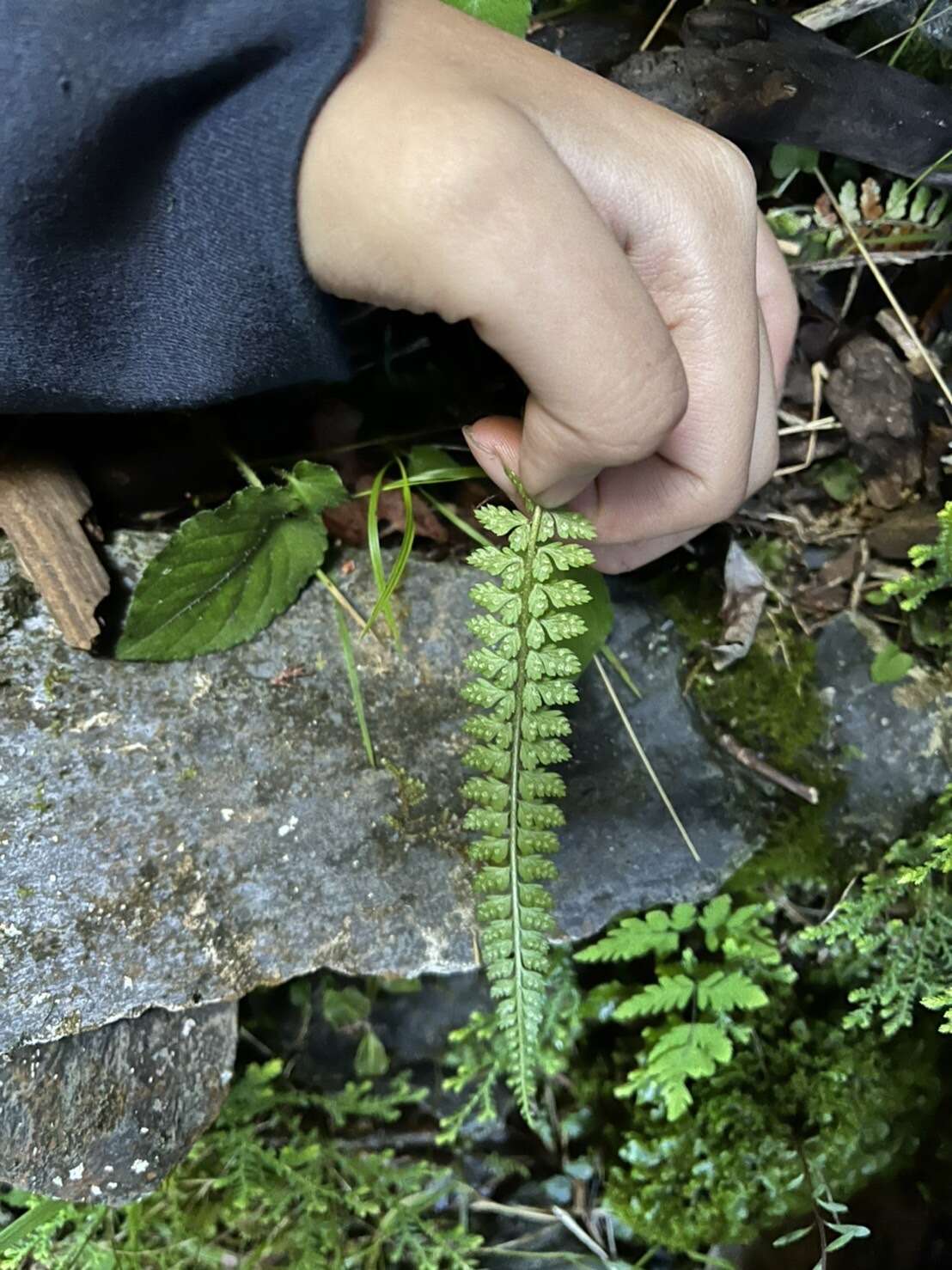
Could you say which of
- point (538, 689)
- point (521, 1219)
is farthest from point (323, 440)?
point (521, 1219)

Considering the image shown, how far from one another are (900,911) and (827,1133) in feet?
1.81

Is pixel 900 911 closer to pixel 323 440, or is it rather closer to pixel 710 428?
pixel 710 428

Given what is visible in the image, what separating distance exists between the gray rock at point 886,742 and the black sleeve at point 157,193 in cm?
148

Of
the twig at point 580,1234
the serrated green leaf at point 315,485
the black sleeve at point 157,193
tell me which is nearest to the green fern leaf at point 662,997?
the twig at point 580,1234

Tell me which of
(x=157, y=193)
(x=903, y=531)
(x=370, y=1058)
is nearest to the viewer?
(x=157, y=193)

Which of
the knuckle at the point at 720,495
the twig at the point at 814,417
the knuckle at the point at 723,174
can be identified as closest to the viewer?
the knuckle at the point at 723,174

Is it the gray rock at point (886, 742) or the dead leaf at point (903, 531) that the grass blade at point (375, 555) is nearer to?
the gray rock at point (886, 742)

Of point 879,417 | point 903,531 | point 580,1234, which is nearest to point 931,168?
point 879,417

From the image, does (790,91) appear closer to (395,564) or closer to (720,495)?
(720,495)

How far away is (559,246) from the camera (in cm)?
123

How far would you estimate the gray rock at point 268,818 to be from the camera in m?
1.82

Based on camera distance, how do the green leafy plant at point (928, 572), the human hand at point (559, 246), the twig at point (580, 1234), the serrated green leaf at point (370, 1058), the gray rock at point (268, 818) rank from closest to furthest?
the human hand at point (559, 246) < the gray rock at point (268, 818) < the green leafy plant at point (928, 572) < the twig at point (580, 1234) < the serrated green leaf at point (370, 1058)

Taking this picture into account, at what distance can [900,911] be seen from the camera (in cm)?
221

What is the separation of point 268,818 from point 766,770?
1162 mm
